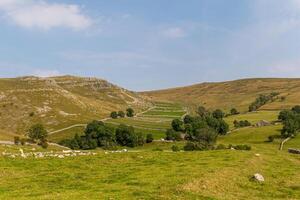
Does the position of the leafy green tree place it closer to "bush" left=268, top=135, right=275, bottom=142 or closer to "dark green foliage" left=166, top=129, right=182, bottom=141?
"dark green foliage" left=166, top=129, right=182, bottom=141

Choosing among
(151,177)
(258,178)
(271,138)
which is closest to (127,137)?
(271,138)

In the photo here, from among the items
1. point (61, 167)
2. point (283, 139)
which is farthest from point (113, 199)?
point (283, 139)

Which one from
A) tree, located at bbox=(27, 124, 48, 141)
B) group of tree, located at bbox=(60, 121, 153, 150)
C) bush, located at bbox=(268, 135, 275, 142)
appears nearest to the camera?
tree, located at bbox=(27, 124, 48, 141)

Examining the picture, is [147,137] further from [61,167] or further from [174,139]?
[61,167]

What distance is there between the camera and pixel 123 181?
120ft

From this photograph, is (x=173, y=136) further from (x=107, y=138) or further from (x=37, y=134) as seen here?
(x=37, y=134)

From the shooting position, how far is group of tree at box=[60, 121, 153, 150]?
145375 millimetres

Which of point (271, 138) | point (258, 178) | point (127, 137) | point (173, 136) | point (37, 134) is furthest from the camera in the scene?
point (173, 136)

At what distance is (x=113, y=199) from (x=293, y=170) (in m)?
25.2

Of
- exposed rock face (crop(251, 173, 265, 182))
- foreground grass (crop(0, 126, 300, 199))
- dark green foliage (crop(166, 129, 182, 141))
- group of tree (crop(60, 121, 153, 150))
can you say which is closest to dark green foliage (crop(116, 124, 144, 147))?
group of tree (crop(60, 121, 153, 150))

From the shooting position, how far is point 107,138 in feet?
487

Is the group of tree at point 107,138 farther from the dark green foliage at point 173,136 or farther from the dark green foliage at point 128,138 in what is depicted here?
the dark green foliage at point 173,136

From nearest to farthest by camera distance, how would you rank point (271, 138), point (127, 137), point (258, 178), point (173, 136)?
point (258, 178) < point (271, 138) < point (127, 137) < point (173, 136)

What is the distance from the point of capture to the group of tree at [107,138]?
145 meters
